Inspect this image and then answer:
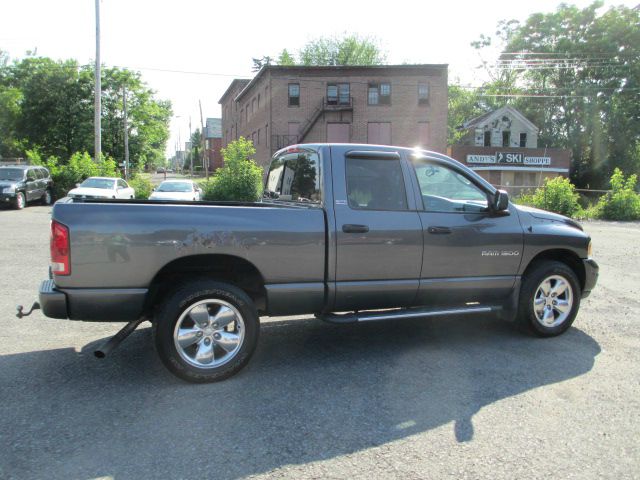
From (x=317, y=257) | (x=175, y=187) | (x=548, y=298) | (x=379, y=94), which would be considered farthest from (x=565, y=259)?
(x=379, y=94)

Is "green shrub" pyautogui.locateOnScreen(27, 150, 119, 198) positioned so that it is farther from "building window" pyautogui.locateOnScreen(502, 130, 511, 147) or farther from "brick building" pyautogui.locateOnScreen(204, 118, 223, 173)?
"brick building" pyautogui.locateOnScreen(204, 118, 223, 173)

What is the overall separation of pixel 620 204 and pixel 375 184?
2295 centimetres

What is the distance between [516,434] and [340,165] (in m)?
2.54

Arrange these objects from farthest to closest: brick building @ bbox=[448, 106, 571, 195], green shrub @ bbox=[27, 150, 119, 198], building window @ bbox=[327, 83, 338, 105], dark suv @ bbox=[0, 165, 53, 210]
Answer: brick building @ bbox=[448, 106, 571, 195]
building window @ bbox=[327, 83, 338, 105]
green shrub @ bbox=[27, 150, 119, 198]
dark suv @ bbox=[0, 165, 53, 210]

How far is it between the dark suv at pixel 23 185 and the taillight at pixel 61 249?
61.2ft

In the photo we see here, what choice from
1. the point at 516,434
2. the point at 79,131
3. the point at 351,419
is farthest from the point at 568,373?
the point at 79,131

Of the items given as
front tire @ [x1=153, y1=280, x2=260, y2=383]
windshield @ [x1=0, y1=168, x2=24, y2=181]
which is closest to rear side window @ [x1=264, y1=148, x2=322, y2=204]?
front tire @ [x1=153, y1=280, x2=260, y2=383]

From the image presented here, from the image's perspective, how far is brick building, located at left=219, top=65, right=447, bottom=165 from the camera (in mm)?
38500

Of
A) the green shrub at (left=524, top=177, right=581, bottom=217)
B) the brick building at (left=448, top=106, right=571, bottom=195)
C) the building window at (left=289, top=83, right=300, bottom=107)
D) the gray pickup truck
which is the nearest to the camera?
the gray pickup truck

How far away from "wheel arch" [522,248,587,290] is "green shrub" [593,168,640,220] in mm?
20959

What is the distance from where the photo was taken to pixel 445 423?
3.49 metres

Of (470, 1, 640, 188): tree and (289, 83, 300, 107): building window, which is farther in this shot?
(470, 1, 640, 188): tree

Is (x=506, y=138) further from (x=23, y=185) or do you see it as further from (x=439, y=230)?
(x=439, y=230)

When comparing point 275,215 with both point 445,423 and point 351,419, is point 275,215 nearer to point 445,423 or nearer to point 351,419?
point 351,419
